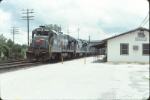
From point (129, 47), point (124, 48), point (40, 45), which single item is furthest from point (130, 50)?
point (40, 45)

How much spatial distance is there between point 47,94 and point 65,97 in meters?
0.95

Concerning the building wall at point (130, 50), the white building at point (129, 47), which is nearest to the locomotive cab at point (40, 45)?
the building wall at point (130, 50)

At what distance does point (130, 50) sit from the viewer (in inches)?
1014

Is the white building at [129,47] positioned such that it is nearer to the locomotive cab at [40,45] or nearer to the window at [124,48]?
the window at [124,48]

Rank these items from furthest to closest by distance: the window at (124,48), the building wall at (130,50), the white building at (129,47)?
the window at (124,48), the building wall at (130,50), the white building at (129,47)

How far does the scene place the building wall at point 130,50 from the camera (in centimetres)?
2530

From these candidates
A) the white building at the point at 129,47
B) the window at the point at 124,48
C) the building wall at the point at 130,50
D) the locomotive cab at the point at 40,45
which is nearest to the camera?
the locomotive cab at the point at 40,45

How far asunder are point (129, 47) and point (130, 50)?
1.29 ft

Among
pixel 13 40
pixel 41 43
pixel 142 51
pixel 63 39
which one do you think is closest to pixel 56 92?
pixel 41 43

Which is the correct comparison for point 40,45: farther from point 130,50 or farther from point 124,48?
point 130,50

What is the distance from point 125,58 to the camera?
85.3 feet

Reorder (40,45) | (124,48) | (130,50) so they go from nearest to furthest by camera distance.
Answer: (40,45), (130,50), (124,48)

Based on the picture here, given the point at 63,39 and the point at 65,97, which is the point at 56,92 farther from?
the point at 63,39

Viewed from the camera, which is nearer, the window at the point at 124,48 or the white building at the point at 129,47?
the white building at the point at 129,47
